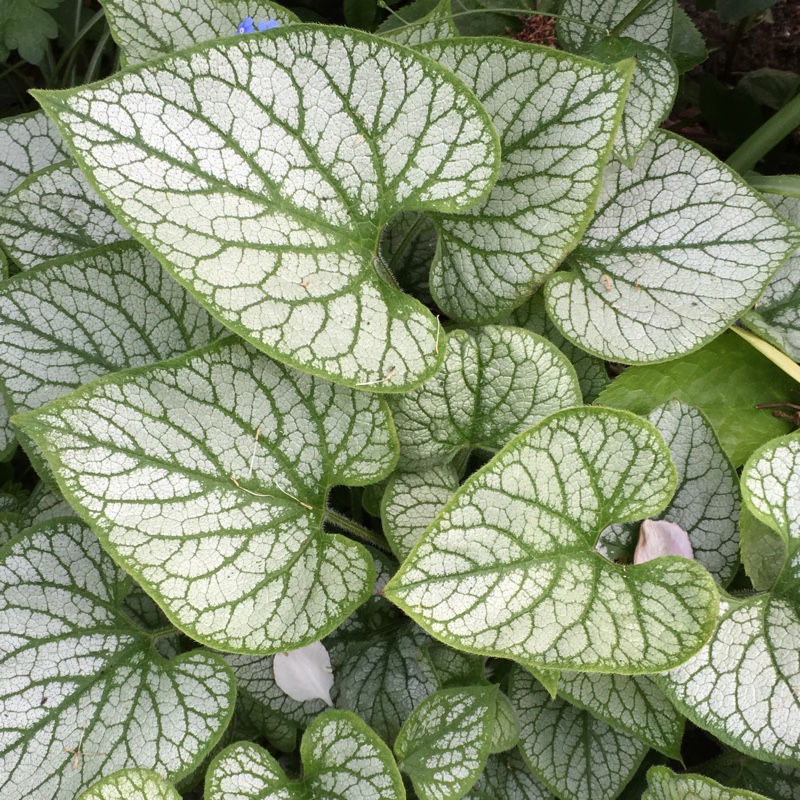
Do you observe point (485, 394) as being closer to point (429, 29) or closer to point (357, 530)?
point (357, 530)

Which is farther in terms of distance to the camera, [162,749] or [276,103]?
[162,749]

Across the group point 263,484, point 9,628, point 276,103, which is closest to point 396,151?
point 276,103

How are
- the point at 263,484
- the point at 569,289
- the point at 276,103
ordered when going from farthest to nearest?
the point at 569,289
the point at 263,484
the point at 276,103

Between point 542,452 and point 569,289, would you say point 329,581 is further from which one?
point 569,289

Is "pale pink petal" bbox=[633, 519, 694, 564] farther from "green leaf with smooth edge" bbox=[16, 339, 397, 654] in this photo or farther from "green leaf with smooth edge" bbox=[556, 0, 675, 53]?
"green leaf with smooth edge" bbox=[556, 0, 675, 53]

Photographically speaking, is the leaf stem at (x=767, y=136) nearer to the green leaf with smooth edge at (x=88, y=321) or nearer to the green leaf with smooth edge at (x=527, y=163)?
the green leaf with smooth edge at (x=527, y=163)

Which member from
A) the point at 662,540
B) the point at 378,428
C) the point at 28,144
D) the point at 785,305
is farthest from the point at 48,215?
the point at 785,305
